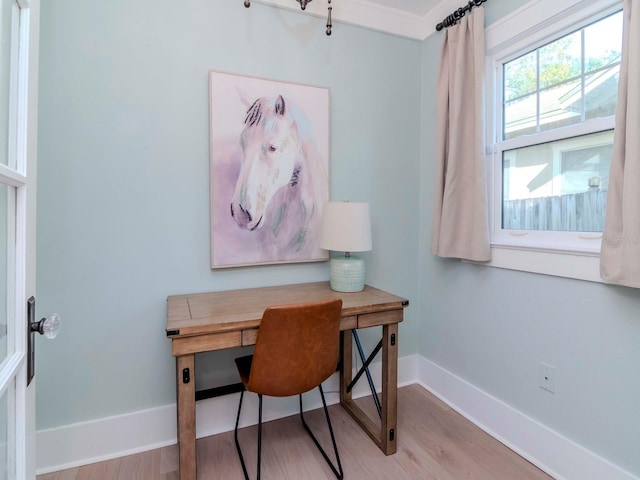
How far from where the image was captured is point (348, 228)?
1.79 meters

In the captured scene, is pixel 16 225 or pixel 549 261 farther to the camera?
pixel 549 261

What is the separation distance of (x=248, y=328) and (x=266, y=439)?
844 millimetres

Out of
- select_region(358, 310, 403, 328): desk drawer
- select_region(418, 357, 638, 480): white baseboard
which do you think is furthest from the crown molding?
select_region(418, 357, 638, 480): white baseboard

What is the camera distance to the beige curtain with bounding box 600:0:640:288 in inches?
48.3

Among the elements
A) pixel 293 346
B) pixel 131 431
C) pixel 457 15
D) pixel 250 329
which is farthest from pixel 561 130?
pixel 131 431

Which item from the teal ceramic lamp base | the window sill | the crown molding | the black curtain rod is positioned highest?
the crown molding

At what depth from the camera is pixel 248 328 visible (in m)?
1.38

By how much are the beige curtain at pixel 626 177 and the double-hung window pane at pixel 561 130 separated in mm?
148

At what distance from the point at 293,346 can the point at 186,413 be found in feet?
1.54

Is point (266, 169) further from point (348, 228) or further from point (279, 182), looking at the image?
point (348, 228)

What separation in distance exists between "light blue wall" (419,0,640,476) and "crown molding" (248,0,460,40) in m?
0.12

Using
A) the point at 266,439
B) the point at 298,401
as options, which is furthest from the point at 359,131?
the point at 266,439

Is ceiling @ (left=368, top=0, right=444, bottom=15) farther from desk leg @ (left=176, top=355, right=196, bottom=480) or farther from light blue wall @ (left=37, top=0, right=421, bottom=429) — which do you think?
desk leg @ (left=176, top=355, right=196, bottom=480)

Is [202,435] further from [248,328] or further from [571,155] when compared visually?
[571,155]
